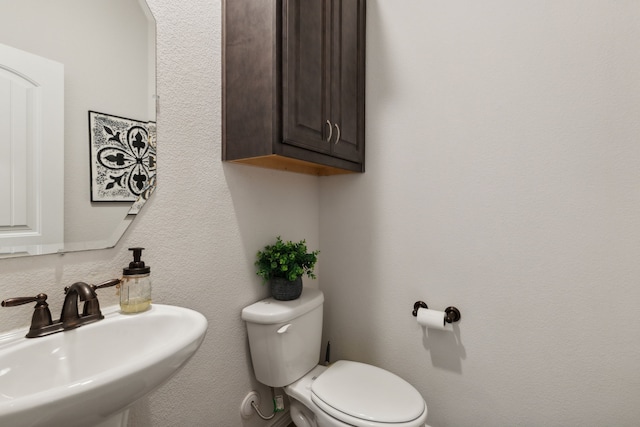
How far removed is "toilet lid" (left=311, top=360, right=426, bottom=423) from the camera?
39.8 inches

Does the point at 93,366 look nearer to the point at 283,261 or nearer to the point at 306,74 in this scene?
the point at 283,261

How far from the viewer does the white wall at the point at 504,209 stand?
1052mm

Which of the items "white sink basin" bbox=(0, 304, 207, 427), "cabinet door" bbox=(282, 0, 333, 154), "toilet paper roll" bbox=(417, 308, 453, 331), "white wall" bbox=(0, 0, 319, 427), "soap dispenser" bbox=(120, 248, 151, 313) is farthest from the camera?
"toilet paper roll" bbox=(417, 308, 453, 331)

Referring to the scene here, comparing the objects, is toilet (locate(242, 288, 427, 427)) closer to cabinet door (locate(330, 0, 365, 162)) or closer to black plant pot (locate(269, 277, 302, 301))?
black plant pot (locate(269, 277, 302, 301))

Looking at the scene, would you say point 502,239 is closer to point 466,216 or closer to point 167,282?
point 466,216

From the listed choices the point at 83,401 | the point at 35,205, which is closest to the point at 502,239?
the point at 83,401

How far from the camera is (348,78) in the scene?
4.55 ft

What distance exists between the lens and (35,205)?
2.37 feet

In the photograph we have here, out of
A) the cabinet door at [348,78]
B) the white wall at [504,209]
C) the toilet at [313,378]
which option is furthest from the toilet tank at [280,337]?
the cabinet door at [348,78]

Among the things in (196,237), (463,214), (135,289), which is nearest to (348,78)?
(463,214)

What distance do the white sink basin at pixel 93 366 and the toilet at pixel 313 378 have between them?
458 mm

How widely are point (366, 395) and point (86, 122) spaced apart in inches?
49.4

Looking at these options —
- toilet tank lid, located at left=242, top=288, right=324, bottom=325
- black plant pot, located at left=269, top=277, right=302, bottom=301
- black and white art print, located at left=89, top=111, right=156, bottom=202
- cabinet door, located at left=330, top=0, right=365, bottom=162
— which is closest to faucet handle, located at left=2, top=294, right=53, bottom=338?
black and white art print, located at left=89, top=111, right=156, bottom=202

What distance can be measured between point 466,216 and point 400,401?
30.3 inches
